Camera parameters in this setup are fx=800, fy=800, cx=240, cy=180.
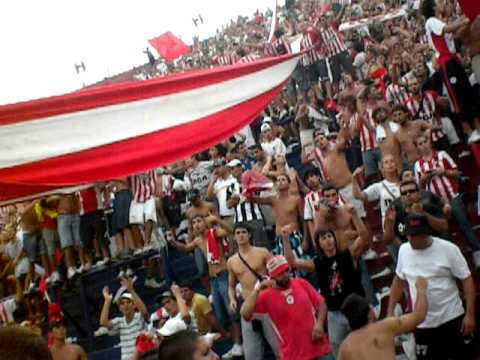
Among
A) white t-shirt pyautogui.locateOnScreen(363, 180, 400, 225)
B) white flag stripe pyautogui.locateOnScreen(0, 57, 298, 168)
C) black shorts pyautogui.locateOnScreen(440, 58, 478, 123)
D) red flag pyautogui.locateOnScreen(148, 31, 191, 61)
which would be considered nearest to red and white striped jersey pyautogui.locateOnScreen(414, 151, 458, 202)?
white t-shirt pyautogui.locateOnScreen(363, 180, 400, 225)

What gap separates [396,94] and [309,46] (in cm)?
460

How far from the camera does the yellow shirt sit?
8625 millimetres

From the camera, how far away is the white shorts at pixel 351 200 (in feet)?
30.2

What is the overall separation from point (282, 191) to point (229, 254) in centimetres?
95

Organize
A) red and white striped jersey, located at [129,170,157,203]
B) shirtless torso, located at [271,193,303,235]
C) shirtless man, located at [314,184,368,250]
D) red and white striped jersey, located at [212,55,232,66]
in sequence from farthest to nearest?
1. red and white striped jersey, located at [212,55,232,66]
2. red and white striped jersey, located at [129,170,157,203]
3. shirtless torso, located at [271,193,303,235]
4. shirtless man, located at [314,184,368,250]

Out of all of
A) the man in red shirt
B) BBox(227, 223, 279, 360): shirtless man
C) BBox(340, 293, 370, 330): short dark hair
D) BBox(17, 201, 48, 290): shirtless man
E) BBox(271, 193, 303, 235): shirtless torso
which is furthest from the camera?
BBox(17, 201, 48, 290): shirtless man

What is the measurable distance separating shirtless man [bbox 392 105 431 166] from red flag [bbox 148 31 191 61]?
1695cm

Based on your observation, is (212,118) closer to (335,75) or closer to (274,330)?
(274,330)

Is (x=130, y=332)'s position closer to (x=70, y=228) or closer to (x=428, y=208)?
(x=70, y=228)

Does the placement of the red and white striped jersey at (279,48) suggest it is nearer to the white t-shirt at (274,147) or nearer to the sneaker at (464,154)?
the white t-shirt at (274,147)

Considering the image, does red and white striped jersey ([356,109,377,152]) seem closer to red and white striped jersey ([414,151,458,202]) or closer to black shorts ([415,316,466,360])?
red and white striped jersey ([414,151,458,202])

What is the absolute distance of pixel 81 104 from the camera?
4.86 metres

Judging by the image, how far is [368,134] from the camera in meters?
9.98

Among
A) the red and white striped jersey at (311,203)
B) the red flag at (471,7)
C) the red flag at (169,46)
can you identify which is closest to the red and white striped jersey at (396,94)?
the red and white striped jersey at (311,203)
